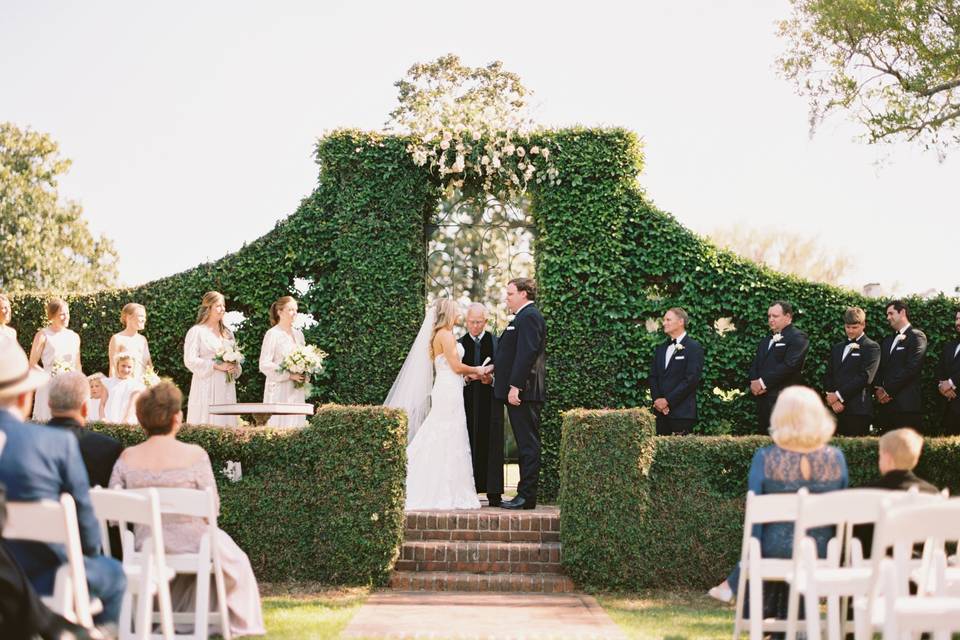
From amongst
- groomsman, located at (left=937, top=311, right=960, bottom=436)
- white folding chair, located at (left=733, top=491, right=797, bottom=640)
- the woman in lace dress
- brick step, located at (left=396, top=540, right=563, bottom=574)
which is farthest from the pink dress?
groomsman, located at (left=937, top=311, right=960, bottom=436)

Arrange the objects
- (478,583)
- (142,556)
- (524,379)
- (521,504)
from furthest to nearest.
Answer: (521,504)
(524,379)
(478,583)
(142,556)

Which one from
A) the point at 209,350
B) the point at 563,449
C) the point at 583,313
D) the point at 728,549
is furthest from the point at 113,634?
the point at 583,313

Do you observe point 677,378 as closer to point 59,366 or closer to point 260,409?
point 260,409

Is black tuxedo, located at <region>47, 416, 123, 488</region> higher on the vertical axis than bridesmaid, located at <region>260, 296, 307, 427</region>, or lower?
lower

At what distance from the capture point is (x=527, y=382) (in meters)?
9.76

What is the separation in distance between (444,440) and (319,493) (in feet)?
7.03

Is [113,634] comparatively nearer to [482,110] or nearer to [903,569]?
[903,569]

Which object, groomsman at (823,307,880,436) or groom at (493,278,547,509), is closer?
groom at (493,278,547,509)

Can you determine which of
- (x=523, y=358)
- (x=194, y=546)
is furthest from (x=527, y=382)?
(x=194, y=546)

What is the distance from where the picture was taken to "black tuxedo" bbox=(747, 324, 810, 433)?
10.9 metres

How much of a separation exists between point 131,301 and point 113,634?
834cm

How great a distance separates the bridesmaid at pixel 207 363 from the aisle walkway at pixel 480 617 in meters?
4.22

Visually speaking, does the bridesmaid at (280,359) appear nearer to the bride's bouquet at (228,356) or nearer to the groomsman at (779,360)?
the bride's bouquet at (228,356)

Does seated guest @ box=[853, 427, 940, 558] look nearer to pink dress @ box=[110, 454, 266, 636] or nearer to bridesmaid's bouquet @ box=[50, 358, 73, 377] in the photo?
Result: pink dress @ box=[110, 454, 266, 636]
